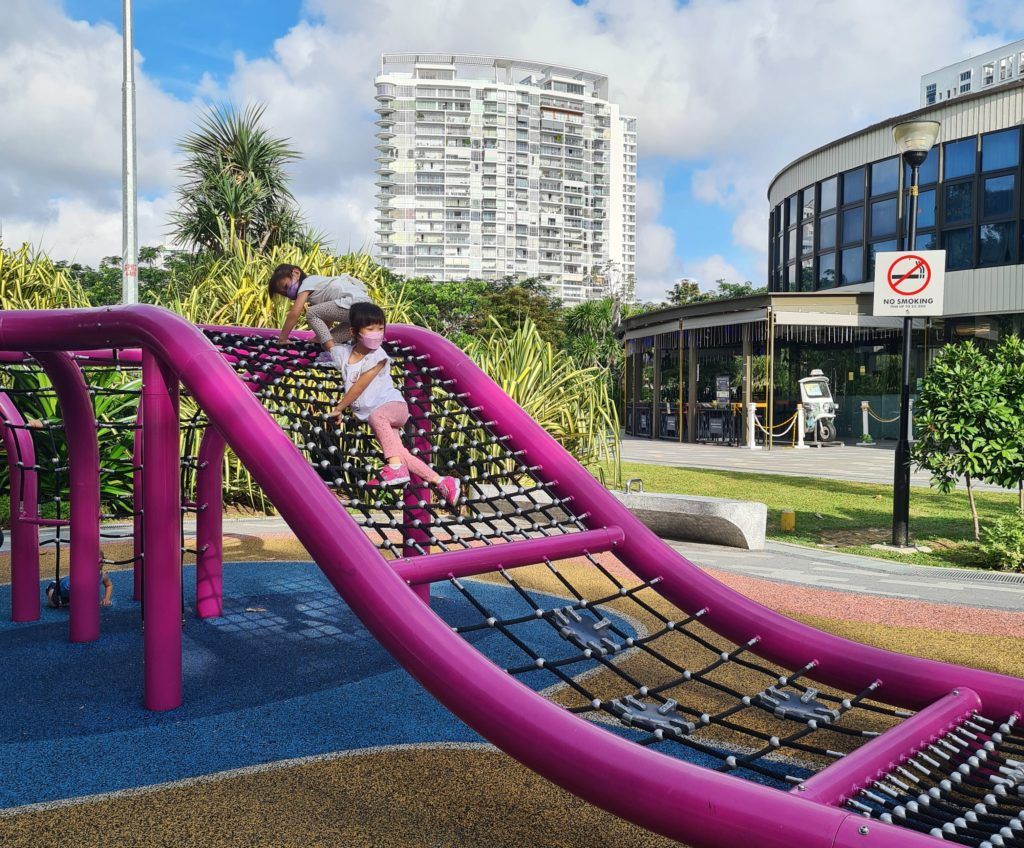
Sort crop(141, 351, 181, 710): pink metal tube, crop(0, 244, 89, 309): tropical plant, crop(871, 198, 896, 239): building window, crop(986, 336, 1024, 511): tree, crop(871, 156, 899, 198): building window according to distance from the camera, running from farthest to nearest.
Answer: crop(871, 198, 896, 239): building window < crop(871, 156, 899, 198): building window < crop(0, 244, 89, 309): tropical plant < crop(986, 336, 1024, 511): tree < crop(141, 351, 181, 710): pink metal tube

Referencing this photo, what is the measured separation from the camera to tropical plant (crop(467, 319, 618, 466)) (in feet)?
31.8

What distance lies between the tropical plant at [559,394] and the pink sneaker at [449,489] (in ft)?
17.1

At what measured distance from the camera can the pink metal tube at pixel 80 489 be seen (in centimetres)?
462

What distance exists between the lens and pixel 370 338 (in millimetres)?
4207

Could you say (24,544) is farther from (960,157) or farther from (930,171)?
(930,171)

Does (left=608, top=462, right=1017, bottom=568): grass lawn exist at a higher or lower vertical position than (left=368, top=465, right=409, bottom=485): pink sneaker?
lower

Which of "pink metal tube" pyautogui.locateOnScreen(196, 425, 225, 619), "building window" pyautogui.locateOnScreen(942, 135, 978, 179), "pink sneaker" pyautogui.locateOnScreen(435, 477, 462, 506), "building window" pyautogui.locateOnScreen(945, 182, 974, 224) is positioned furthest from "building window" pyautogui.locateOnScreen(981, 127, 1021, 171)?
"pink metal tube" pyautogui.locateOnScreen(196, 425, 225, 619)

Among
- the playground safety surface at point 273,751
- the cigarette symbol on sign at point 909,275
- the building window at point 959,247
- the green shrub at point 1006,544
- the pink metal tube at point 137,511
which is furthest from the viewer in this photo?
the building window at point 959,247

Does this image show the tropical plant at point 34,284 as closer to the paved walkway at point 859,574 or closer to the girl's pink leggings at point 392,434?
the paved walkway at point 859,574

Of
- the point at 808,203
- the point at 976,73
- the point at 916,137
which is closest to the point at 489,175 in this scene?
the point at 976,73

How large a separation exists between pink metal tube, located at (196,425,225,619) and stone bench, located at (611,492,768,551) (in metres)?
3.49

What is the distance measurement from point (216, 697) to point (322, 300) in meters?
2.01

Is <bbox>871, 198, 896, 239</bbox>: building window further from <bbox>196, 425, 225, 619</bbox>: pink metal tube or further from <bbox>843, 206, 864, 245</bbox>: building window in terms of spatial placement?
<bbox>196, 425, 225, 619</bbox>: pink metal tube

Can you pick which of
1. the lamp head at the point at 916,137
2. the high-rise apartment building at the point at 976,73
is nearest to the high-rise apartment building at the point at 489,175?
the high-rise apartment building at the point at 976,73
